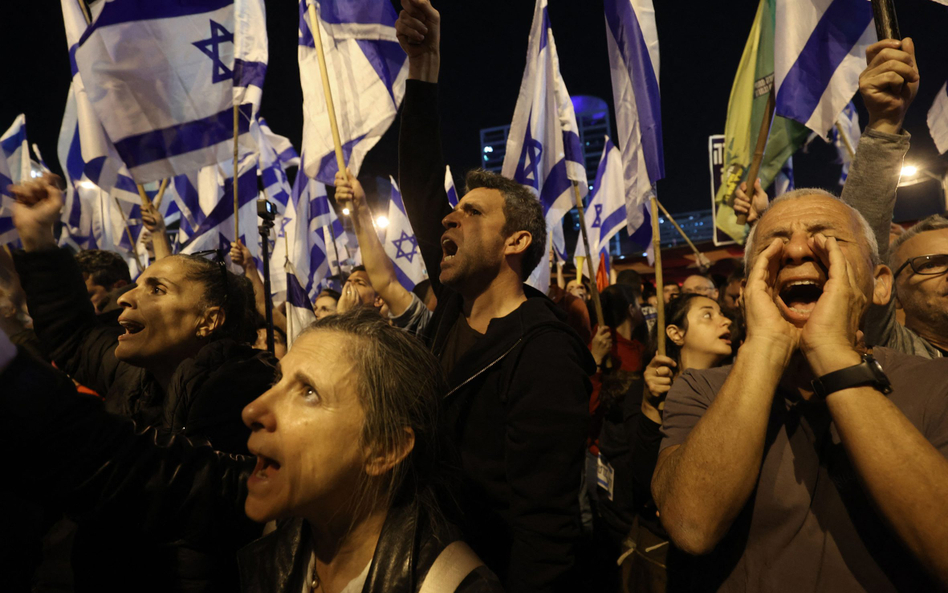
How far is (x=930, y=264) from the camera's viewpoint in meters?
2.43

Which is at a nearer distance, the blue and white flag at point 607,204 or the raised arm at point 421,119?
the raised arm at point 421,119

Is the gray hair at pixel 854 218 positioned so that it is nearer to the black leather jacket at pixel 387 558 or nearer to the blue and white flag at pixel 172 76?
the black leather jacket at pixel 387 558

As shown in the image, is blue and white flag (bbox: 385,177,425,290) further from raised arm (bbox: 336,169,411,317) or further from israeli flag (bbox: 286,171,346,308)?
raised arm (bbox: 336,169,411,317)

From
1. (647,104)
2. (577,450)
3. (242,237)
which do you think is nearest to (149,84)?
(242,237)

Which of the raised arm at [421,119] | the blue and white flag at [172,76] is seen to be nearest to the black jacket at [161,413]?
the raised arm at [421,119]

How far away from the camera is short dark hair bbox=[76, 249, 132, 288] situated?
4.87 metres

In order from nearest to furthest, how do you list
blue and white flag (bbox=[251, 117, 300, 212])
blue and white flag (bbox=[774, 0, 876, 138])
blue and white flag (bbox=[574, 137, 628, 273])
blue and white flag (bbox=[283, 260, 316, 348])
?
blue and white flag (bbox=[774, 0, 876, 138]) < blue and white flag (bbox=[283, 260, 316, 348]) < blue and white flag (bbox=[574, 137, 628, 273]) < blue and white flag (bbox=[251, 117, 300, 212])

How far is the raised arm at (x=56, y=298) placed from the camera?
243 centimetres

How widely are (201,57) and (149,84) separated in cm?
47

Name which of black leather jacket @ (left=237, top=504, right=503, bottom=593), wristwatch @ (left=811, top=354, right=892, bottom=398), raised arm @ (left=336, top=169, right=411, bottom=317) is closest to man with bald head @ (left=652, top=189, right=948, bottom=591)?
wristwatch @ (left=811, top=354, right=892, bottom=398)

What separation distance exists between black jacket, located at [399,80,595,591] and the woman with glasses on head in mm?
874

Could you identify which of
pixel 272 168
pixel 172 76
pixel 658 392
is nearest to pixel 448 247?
pixel 658 392

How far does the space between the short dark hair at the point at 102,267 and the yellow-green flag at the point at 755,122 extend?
16.8 feet

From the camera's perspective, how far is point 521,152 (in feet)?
16.6
